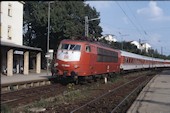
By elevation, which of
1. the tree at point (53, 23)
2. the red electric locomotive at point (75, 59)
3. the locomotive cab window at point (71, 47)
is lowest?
the red electric locomotive at point (75, 59)

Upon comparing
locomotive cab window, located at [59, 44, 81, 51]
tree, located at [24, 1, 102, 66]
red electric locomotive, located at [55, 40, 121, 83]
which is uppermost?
tree, located at [24, 1, 102, 66]

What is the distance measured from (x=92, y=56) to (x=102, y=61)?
12.1 feet

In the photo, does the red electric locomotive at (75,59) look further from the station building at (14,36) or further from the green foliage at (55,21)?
the green foliage at (55,21)

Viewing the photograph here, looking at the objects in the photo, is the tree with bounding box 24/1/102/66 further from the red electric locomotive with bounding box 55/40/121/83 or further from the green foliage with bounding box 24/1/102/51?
the red electric locomotive with bounding box 55/40/121/83

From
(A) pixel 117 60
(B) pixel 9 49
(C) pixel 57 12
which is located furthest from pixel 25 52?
(C) pixel 57 12

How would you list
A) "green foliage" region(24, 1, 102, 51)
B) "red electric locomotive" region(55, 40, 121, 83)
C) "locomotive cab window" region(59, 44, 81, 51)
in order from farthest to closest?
"green foliage" region(24, 1, 102, 51)
"locomotive cab window" region(59, 44, 81, 51)
"red electric locomotive" region(55, 40, 121, 83)

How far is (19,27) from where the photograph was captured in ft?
158

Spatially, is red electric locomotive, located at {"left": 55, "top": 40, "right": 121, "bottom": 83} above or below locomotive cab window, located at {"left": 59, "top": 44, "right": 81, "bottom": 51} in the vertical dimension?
below

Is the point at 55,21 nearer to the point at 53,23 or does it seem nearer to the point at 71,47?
the point at 53,23

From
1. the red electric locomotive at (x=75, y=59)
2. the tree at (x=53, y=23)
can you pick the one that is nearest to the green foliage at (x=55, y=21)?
the tree at (x=53, y=23)

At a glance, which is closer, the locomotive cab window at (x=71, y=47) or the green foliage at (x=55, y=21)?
the locomotive cab window at (x=71, y=47)

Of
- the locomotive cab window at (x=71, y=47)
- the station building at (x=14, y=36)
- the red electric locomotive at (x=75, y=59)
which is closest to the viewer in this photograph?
the red electric locomotive at (x=75, y=59)

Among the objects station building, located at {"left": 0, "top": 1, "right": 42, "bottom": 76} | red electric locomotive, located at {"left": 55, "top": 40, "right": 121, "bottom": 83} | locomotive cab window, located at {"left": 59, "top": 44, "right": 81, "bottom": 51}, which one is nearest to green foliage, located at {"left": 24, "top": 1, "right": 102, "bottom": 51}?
station building, located at {"left": 0, "top": 1, "right": 42, "bottom": 76}

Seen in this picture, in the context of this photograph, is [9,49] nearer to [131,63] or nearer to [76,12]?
[131,63]
